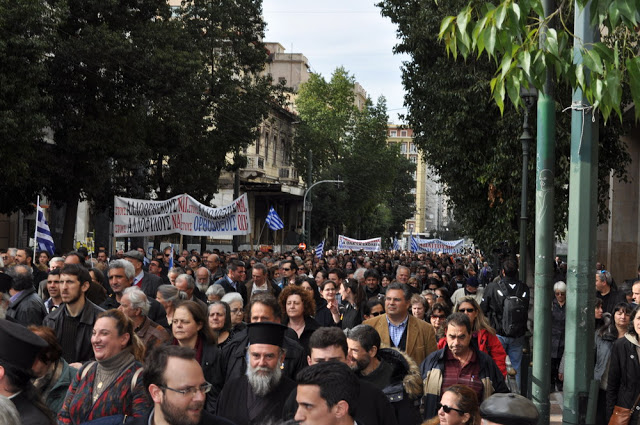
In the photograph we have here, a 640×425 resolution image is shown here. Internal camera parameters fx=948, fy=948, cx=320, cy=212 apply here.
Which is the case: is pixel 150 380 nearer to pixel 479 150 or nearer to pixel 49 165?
pixel 479 150

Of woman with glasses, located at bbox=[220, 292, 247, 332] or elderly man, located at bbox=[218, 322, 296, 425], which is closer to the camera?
elderly man, located at bbox=[218, 322, 296, 425]

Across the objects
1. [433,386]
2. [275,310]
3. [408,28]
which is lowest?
[433,386]

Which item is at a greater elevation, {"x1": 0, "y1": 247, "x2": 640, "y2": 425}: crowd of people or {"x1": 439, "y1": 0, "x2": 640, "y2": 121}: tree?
{"x1": 439, "y1": 0, "x2": 640, "y2": 121}: tree

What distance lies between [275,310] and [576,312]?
2280 millimetres

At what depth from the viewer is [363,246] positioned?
49375 mm

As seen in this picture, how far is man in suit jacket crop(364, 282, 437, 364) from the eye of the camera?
866cm

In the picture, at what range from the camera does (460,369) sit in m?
6.95

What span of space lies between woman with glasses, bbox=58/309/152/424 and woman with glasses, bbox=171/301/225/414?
3.82ft

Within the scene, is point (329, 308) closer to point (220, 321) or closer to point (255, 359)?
point (220, 321)

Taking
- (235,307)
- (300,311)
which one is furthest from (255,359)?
(235,307)

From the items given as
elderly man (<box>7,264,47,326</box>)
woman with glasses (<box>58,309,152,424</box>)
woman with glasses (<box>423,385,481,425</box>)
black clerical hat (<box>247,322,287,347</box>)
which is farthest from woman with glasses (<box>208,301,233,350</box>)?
woman with glasses (<box>423,385,481,425</box>)

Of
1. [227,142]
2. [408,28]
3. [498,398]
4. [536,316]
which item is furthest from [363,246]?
[498,398]

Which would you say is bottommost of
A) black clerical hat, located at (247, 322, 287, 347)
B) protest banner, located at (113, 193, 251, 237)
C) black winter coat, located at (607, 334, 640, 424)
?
black winter coat, located at (607, 334, 640, 424)

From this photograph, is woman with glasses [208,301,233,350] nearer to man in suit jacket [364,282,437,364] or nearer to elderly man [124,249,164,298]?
man in suit jacket [364,282,437,364]
